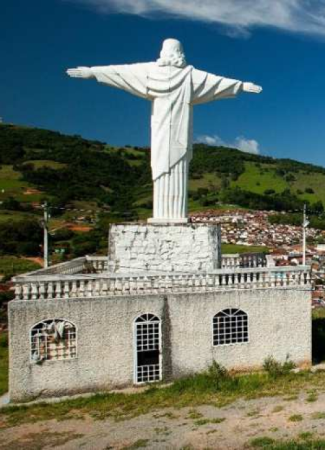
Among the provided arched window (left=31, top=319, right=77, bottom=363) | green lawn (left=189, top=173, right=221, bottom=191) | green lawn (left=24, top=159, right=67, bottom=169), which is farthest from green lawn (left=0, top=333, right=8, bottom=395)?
green lawn (left=189, top=173, right=221, bottom=191)

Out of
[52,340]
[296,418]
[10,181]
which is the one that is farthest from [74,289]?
[10,181]

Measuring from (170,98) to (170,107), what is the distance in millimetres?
250

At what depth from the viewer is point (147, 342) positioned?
12219 mm

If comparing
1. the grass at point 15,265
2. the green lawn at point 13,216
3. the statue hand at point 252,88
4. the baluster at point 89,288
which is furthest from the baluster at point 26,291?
the green lawn at point 13,216

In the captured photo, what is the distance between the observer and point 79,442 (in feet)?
28.7

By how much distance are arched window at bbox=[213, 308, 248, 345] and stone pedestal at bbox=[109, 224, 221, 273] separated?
4.82 feet

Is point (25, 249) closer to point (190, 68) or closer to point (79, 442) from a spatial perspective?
point (190, 68)

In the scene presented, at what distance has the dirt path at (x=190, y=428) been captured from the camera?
8.28m

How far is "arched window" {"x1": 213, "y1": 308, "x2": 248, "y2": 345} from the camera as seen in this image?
12609 mm

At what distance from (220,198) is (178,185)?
6077cm

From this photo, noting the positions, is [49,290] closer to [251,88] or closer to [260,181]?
[251,88]

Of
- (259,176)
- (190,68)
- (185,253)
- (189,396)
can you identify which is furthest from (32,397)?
(259,176)

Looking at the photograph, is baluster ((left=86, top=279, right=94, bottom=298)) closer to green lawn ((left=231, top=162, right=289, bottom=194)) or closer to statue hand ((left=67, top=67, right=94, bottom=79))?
statue hand ((left=67, top=67, right=94, bottom=79))

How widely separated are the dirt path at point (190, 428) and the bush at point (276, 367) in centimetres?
187
